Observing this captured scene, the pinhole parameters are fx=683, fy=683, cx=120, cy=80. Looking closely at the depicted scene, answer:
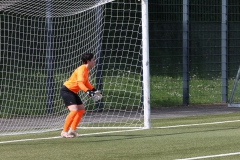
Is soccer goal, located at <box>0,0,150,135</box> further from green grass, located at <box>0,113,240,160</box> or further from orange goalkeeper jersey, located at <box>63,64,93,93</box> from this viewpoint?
orange goalkeeper jersey, located at <box>63,64,93,93</box>

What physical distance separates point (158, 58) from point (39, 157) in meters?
10.5

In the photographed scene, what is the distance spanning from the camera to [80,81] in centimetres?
1245

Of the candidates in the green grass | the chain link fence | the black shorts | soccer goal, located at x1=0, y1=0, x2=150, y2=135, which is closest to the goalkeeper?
the black shorts

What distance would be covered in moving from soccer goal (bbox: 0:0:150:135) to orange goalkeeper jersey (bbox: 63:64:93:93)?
2928mm

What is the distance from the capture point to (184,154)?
1020 centimetres

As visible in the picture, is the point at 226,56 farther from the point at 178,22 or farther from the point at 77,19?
the point at 77,19

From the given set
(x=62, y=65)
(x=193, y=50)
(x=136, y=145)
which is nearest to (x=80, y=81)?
(x=136, y=145)

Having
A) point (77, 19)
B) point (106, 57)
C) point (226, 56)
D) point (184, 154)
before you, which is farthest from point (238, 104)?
point (184, 154)

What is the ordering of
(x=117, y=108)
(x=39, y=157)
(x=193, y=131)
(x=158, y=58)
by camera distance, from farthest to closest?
(x=158, y=58), (x=117, y=108), (x=193, y=131), (x=39, y=157)

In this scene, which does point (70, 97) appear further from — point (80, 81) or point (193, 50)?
point (193, 50)

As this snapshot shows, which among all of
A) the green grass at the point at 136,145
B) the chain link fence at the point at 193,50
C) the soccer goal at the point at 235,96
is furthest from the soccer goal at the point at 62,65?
the soccer goal at the point at 235,96

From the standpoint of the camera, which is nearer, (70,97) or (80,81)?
(80,81)

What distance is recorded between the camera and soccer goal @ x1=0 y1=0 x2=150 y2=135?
53.7ft

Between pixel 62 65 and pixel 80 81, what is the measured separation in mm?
4946
